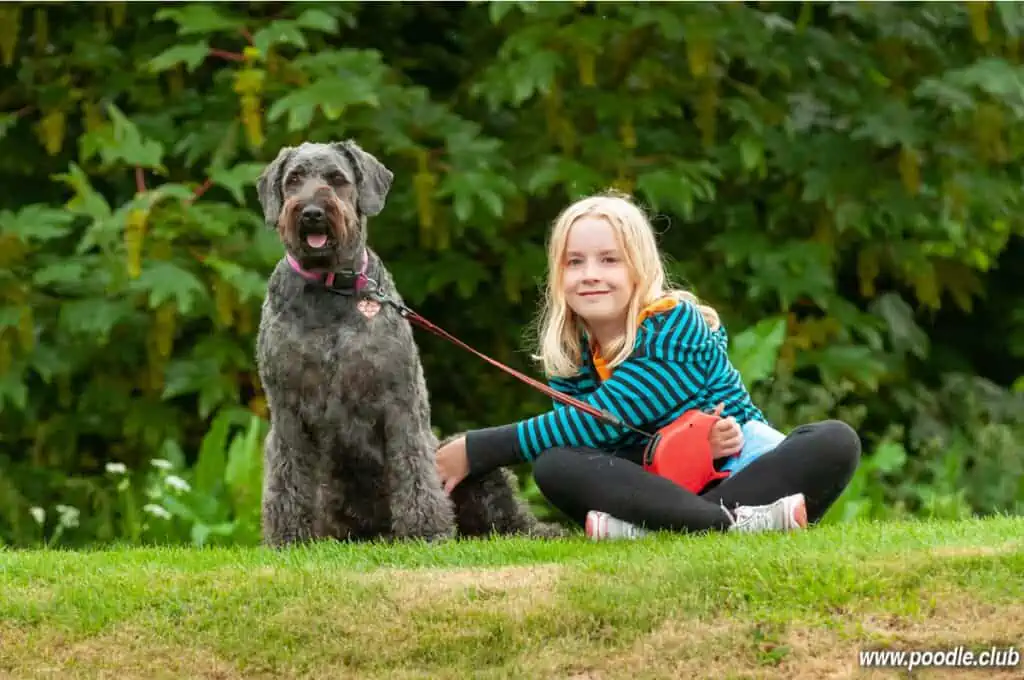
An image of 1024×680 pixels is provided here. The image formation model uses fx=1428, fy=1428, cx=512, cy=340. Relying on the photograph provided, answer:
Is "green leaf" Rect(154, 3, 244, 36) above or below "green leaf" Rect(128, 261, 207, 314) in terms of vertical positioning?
above

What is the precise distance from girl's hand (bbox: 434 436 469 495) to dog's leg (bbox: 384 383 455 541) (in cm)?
23

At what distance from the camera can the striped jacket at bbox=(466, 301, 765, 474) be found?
5.97 m

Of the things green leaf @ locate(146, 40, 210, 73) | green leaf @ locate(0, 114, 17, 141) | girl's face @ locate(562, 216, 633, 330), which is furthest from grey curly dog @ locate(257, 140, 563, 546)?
green leaf @ locate(0, 114, 17, 141)

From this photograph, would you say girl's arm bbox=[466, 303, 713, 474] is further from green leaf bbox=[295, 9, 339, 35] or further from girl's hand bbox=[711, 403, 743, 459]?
green leaf bbox=[295, 9, 339, 35]

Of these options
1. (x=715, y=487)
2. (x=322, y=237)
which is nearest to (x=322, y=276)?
(x=322, y=237)

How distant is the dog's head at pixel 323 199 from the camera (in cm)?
566

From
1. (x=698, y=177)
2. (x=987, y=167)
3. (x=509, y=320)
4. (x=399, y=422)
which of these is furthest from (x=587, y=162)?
(x=399, y=422)

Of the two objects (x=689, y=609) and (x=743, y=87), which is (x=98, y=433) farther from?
(x=689, y=609)

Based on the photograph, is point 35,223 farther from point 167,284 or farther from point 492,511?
point 492,511

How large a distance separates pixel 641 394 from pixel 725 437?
1.29 ft

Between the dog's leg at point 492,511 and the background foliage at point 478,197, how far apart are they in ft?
6.61

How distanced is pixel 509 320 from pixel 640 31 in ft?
7.10

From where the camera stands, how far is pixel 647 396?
595 cm

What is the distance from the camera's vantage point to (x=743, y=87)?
9.21m
